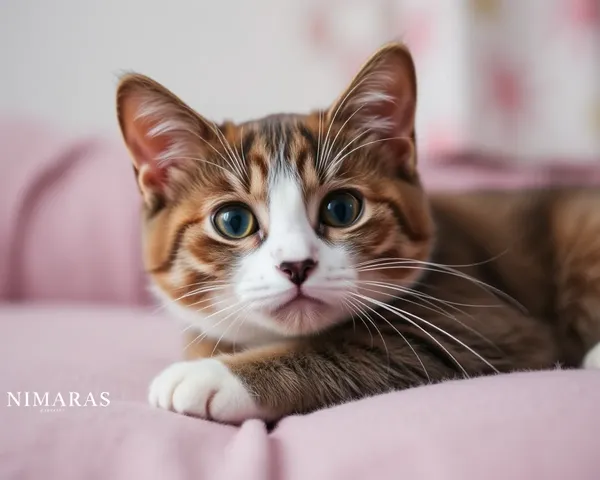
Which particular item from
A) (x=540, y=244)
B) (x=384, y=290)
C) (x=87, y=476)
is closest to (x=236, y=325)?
(x=384, y=290)

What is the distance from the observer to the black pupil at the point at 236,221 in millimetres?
833

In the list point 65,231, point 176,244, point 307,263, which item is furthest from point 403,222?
point 65,231

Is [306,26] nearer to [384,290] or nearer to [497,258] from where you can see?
[497,258]

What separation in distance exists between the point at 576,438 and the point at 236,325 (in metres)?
0.47

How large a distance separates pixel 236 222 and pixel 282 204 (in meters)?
0.08

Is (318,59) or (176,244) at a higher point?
(318,59)

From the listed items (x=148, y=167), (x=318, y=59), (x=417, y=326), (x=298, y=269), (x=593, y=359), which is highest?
(x=318, y=59)

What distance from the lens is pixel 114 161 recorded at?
1.67 m

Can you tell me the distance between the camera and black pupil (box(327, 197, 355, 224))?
2.79 feet

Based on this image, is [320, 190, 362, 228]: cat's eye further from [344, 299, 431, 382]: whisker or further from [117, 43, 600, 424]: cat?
[344, 299, 431, 382]: whisker

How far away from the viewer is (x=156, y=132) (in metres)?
0.90

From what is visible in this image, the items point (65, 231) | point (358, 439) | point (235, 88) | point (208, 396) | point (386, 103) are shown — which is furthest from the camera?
point (235, 88)

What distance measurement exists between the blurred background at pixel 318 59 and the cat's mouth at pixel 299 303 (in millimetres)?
1028

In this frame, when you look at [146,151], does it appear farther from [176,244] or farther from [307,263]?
[307,263]
